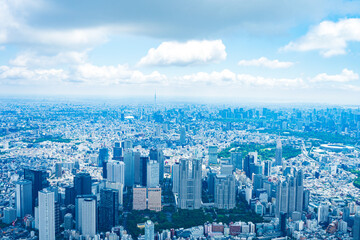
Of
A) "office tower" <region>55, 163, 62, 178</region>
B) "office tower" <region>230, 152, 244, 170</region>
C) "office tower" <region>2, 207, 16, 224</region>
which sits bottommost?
"office tower" <region>2, 207, 16, 224</region>

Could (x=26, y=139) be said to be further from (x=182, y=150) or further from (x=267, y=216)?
(x=267, y=216)

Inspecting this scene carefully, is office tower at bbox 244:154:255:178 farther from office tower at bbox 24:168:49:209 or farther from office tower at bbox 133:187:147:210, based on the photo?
office tower at bbox 24:168:49:209

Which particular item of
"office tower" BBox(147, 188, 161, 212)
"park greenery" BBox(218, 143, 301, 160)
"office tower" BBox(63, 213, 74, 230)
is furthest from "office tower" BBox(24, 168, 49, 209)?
"park greenery" BBox(218, 143, 301, 160)

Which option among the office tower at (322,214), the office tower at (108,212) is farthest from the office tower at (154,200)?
the office tower at (322,214)

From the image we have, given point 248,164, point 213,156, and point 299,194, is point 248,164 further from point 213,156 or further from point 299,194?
point 299,194

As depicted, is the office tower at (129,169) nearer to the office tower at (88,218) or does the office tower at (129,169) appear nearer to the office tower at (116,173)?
the office tower at (116,173)

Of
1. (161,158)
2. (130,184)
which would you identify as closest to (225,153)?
(161,158)
